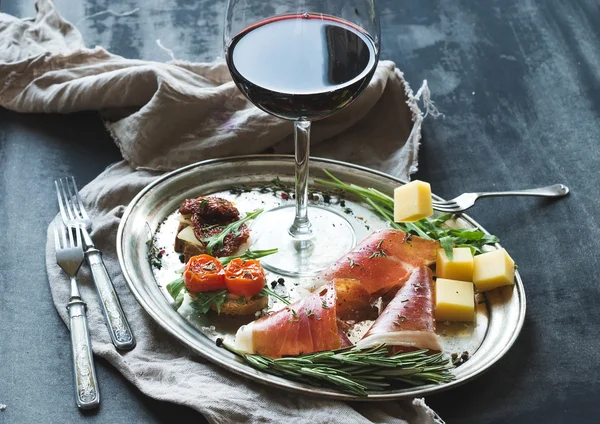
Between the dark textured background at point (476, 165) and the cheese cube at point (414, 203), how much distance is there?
29 centimetres

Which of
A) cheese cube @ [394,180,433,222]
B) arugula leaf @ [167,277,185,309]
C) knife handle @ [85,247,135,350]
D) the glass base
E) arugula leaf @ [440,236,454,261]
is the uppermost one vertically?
cheese cube @ [394,180,433,222]

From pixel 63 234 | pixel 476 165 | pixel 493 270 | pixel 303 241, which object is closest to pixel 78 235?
pixel 63 234

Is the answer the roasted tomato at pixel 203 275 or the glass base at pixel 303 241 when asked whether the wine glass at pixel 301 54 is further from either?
the roasted tomato at pixel 203 275

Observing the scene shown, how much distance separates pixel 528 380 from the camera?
5.41 ft

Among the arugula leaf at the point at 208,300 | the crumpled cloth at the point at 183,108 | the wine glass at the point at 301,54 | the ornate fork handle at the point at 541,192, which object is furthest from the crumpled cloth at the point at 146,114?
the wine glass at the point at 301,54

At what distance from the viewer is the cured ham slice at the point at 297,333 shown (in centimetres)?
160

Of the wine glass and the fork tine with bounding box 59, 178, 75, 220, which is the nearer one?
the wine glass

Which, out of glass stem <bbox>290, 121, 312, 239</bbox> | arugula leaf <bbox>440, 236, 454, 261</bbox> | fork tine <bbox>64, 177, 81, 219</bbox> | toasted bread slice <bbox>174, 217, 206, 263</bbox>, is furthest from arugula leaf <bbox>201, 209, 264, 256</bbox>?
arugula leaf <bbox>440, 236, 454, 261</bbox>

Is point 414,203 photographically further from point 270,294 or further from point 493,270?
point 270,294

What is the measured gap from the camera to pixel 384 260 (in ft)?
5.85

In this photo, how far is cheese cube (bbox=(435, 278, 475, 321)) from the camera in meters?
1.72

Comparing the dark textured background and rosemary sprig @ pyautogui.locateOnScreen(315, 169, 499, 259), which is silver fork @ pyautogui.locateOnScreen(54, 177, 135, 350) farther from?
rosemary sprig @ pyautogui.locateOnScreen(315, 169, 499, 259)

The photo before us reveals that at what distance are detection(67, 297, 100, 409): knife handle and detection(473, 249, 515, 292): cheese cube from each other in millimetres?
807

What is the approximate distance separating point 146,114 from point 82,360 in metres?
0.86
